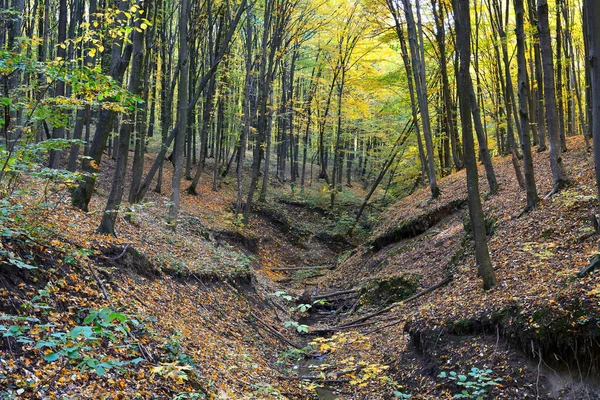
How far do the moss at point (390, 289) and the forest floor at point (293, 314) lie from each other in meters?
0.04

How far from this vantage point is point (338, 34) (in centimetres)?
2636

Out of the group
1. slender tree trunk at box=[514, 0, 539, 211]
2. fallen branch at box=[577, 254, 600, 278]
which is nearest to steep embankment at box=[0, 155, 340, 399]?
fallen branch at box=[577, 254, 600, 278]

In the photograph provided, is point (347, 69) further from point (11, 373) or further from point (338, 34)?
point (11, 373)

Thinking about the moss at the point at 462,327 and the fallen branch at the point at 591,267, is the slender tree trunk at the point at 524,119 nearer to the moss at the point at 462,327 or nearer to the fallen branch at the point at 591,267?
the fallen branch at the point at 591,267

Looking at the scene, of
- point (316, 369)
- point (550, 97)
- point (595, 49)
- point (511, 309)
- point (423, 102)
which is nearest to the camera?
point (595, 49)

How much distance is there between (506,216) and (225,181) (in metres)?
20.2

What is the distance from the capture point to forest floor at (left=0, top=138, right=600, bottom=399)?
4680 mm

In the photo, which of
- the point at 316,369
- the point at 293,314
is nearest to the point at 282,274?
the point at 293,314

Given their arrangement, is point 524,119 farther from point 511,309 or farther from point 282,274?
point 282,274

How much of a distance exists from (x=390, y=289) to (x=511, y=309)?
5.85m

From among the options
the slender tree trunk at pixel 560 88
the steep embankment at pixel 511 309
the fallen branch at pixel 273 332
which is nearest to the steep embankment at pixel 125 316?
the fallen branch at pixel 273 332

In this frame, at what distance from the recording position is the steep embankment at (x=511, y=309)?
17.5ft

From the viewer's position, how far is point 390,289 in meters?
12.1

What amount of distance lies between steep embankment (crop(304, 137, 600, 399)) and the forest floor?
0.09 ft
